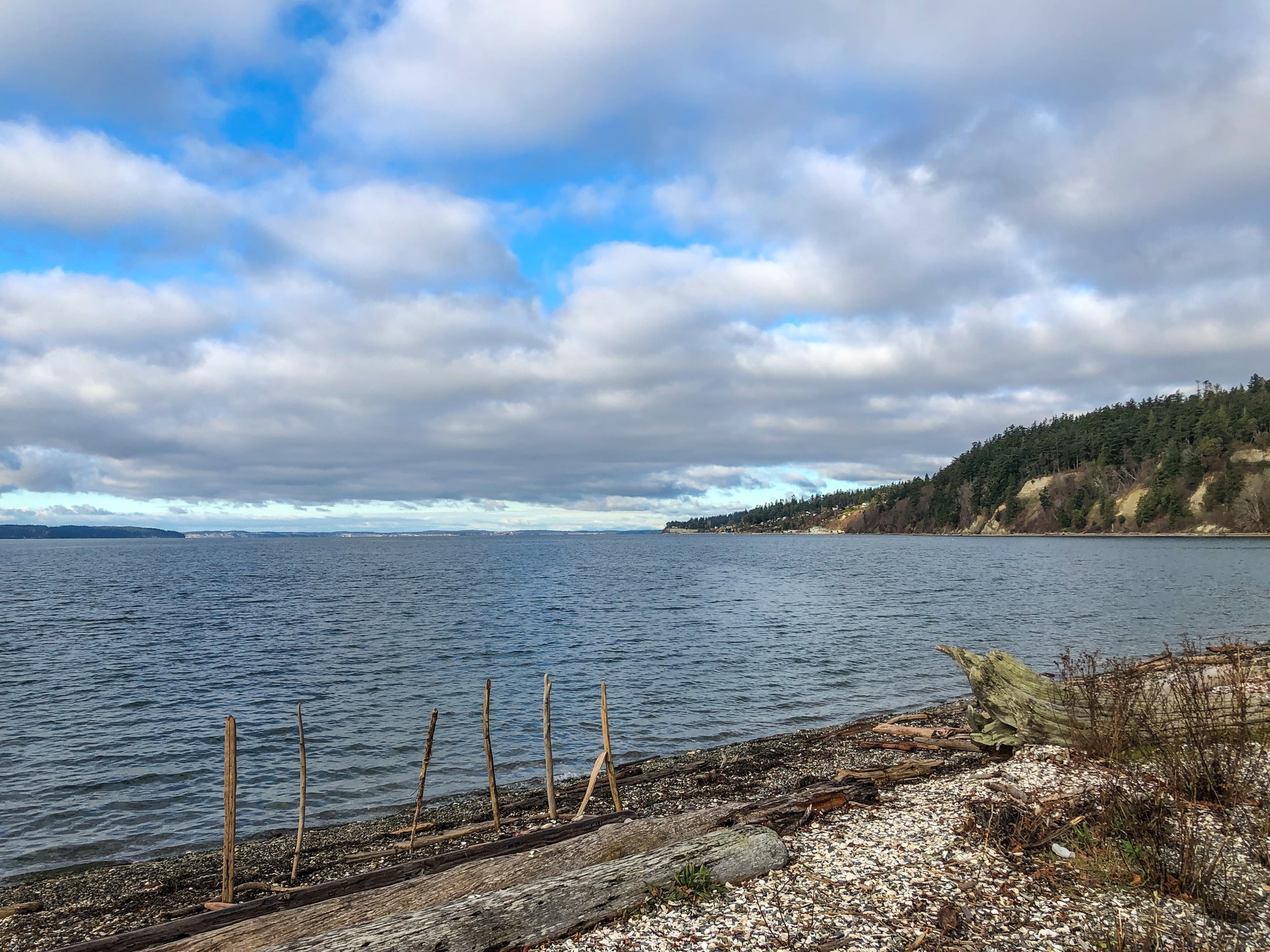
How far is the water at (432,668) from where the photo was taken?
18094mm

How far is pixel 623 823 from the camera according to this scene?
385 inches

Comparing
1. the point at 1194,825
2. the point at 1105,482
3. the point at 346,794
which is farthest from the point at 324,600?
the point at 1105,482

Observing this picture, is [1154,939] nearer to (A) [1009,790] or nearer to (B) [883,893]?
(B) [883,893]

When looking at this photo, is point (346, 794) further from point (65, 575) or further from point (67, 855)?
point (65, 575)

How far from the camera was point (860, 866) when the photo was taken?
28.4ft

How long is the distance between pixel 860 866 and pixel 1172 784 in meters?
4.84

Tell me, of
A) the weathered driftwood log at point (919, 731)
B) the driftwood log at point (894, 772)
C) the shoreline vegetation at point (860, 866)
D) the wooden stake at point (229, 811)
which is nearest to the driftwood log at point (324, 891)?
the shoreline vegetation at point (860, 866)

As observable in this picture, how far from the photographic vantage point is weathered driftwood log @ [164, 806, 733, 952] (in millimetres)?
7465

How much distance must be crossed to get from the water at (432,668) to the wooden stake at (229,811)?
5.94 m

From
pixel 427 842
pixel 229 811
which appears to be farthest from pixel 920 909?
pixel 229 811

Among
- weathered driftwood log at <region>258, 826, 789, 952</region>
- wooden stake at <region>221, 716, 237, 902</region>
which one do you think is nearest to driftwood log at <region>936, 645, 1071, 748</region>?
weathered driftwood log at <region>258, 826, 789, 952</region>

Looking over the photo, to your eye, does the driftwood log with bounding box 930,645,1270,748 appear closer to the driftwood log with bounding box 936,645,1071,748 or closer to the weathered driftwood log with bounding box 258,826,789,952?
the driftwood log with bounding box 936,645,1071,748

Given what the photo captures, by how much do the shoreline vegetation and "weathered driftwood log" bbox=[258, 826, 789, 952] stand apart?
24 millimetres

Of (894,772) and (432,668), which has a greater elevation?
(894,772)
